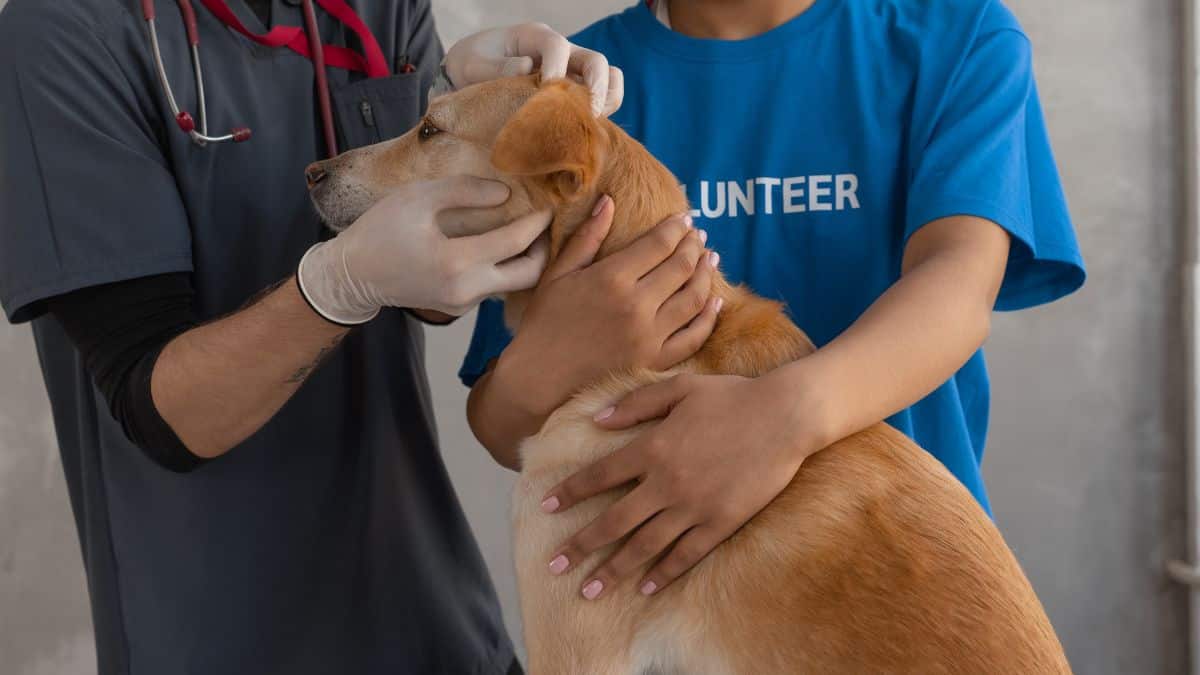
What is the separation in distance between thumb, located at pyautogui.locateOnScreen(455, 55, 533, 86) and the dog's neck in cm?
20

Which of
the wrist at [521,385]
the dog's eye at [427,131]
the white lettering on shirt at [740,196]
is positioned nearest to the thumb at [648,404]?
the wrist at [521,385]

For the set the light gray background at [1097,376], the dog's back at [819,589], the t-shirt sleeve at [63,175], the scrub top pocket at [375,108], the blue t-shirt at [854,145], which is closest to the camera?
the dog's back at [819,589]

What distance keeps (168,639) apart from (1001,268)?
1.00 metres

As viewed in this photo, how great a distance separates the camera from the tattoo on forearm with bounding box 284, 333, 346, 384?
1097 millimetres

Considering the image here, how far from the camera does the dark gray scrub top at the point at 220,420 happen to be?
1063mm

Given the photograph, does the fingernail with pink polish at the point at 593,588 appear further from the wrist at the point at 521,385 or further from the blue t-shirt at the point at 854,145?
the blue t-shirt at the point at 854,145

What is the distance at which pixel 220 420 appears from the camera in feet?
3.55

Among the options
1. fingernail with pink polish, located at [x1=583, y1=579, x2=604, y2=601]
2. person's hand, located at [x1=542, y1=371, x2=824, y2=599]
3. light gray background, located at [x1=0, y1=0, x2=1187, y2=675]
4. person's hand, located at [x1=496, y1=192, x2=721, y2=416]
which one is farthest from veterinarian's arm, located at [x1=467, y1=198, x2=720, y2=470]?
light gray background, located at [x1=0, y1=0, x2=1187, y2=675]

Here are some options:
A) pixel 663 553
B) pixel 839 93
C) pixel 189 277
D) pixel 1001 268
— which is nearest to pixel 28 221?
pixel 189 277

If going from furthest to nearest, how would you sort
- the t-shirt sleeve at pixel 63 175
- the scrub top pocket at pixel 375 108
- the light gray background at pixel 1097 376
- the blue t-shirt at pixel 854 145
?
the light gray background at pixel 1097 376 < the scrub top pocket at pixel 375 108 < the blue t-shirt at pixel 854 145 < the t-shirt sleeve at pixel 63 175

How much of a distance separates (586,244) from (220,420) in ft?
1.38

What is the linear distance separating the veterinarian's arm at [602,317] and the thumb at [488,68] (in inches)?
11.4

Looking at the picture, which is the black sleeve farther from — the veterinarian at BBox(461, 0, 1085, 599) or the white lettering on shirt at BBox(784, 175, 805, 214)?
the white lettering on shirt at BBox(784, 175, 805, 214)

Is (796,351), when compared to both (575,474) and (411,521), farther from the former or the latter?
(411,521)
